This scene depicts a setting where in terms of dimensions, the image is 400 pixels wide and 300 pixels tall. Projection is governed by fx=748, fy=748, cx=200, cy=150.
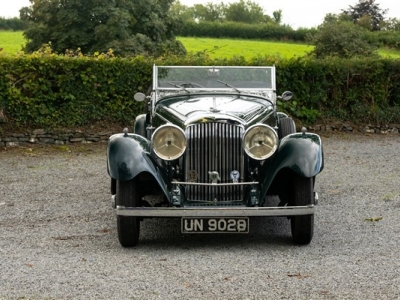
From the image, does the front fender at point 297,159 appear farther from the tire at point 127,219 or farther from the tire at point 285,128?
the tire at point 285,128

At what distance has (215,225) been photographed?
6.77m

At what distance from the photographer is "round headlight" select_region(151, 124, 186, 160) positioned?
7.14m

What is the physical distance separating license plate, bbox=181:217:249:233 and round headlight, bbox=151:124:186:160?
0.70 meters

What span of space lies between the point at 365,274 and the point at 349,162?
26.7 feet

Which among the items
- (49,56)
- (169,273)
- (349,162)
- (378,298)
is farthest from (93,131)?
(378,298)

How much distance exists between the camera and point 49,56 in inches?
615

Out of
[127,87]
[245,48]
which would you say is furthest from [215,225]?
[245,48]

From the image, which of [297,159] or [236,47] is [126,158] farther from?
[236,47]

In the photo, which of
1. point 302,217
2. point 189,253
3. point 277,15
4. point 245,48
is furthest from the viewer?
point 277,15

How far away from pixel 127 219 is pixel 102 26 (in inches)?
623

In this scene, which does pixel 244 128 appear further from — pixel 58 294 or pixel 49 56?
pixel 49 56

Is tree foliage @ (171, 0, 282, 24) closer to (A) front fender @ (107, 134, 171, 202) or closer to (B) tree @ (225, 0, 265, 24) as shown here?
(B) tree @ (225, 0, 265, 24)

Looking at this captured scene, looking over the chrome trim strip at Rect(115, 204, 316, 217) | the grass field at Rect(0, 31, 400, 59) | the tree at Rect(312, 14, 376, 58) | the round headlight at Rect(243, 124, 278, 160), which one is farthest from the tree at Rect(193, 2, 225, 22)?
the chrome trim strip at Rect(115, 204, 316, 217)

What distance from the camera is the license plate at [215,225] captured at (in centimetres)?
677
